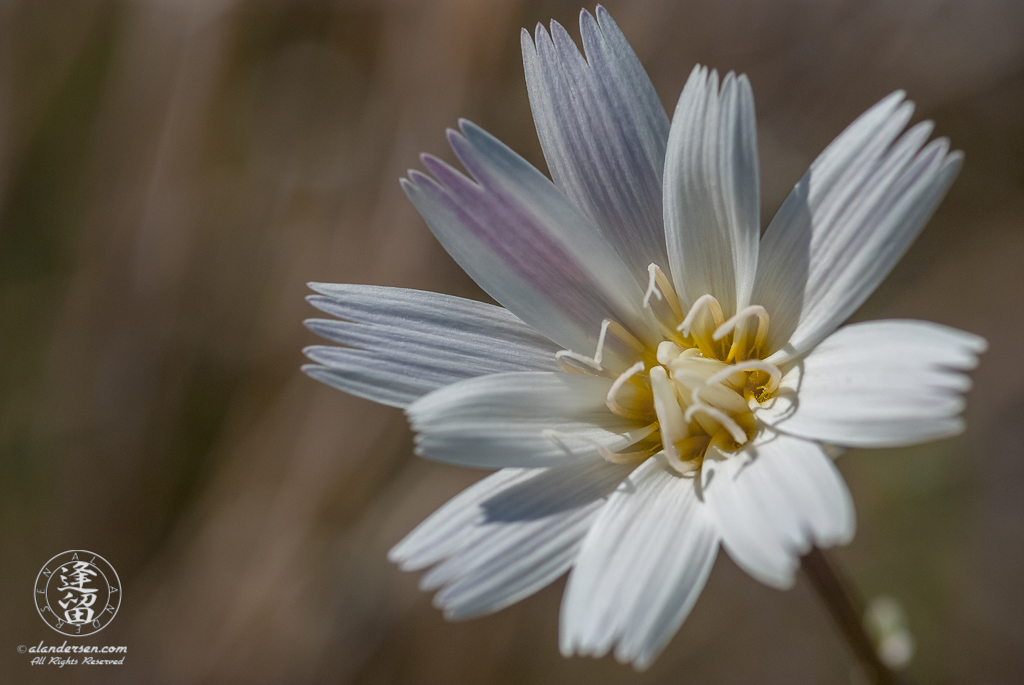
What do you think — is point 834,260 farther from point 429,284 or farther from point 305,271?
point 305,271

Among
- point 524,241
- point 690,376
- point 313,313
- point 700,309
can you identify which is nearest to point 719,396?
point 690,376

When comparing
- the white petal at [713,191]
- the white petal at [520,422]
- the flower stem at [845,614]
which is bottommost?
the flower stem at [845,614]

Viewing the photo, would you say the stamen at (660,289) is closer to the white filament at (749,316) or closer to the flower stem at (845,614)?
the white filament at (749,316)

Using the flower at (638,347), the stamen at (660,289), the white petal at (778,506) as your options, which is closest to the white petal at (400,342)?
the flower at (638,347)

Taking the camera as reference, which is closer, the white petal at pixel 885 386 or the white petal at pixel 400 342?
the white petal at pixel 885 386

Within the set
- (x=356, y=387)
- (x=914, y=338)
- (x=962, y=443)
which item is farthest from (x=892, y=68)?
(x=356, y=387)

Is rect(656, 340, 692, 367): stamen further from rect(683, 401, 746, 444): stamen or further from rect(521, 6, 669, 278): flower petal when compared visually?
rect(521, 6, 669, 278): flower petal
